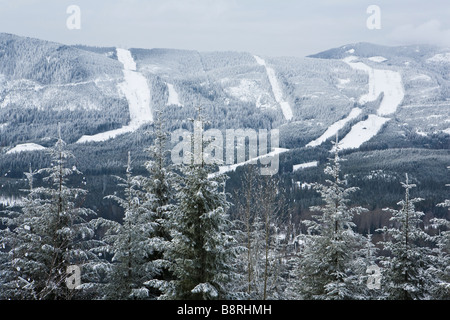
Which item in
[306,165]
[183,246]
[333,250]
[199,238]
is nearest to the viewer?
[183,246]

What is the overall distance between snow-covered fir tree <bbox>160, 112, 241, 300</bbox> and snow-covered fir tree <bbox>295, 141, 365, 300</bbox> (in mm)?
5028

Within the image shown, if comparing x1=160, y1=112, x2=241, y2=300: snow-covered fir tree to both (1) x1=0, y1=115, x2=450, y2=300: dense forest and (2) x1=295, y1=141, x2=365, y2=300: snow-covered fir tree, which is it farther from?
(2) x1=295, y1=141, x2=365, y2=300: snow-covered fir tree

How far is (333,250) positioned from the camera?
52.9ft

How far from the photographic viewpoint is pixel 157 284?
12.9 m

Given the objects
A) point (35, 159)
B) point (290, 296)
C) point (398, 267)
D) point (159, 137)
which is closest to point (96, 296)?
point (159, 137)

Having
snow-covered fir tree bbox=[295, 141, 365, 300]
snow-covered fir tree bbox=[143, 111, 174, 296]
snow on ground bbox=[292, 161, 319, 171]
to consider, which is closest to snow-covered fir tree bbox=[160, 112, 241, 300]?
snow-covered fir tree bbox=[143, 111, 174, 296]

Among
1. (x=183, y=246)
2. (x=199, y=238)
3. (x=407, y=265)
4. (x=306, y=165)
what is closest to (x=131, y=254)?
(x=183, y=246)

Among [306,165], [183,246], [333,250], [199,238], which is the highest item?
[199,238]

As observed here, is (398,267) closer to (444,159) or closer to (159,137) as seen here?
(159,137)

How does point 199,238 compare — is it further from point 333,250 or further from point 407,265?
point 407,265

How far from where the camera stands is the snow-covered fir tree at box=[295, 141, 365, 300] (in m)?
15.7

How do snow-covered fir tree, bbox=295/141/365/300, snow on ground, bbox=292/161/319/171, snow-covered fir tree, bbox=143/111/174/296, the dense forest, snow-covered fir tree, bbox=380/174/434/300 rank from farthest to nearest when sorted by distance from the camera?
snow on ground, bbox=292/161/319/171 < snow-covered fir tree, bbox=380/174/434/300 < snow-covered fir tree, bbox=143/111/174/296 < snow-covered fir tree, bbox=295/141/365/300 < the dense forest

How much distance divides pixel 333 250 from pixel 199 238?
6.35 m

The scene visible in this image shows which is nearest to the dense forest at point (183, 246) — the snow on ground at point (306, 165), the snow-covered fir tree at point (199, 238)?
the snow-covered fir tree at point (199, 238)
